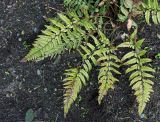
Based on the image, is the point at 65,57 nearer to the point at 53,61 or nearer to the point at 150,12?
the point at 53,61

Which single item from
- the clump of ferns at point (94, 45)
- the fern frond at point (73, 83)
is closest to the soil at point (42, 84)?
the clump of ferns at point (94, 45)

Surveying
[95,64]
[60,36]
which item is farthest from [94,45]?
[60,36]

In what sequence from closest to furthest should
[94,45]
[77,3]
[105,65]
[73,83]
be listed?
[73,83], [105,65], [77,3], [94,45]

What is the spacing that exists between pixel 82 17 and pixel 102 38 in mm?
336

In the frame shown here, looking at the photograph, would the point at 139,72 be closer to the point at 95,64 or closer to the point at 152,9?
the point at 95,64

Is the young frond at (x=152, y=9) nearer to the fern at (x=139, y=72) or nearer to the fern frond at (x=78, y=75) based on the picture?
the fern at (x=139, y=72)

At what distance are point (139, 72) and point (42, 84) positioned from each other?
1.17 meters

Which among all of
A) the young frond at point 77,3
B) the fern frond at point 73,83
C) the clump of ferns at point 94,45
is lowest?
the fern frond at point 73,83

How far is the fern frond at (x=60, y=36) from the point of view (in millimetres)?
3629

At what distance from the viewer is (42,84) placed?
4.18m

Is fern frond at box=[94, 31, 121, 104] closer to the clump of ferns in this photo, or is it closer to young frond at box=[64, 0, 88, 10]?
the clump of ferns

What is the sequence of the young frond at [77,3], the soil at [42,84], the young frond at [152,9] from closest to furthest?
the young frond at [152,9], the young frond at [77,3], the soil at [42,84]

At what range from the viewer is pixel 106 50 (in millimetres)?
3865

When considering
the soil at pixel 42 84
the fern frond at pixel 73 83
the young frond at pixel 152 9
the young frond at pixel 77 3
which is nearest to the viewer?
the fern frond at pixel 73 83
